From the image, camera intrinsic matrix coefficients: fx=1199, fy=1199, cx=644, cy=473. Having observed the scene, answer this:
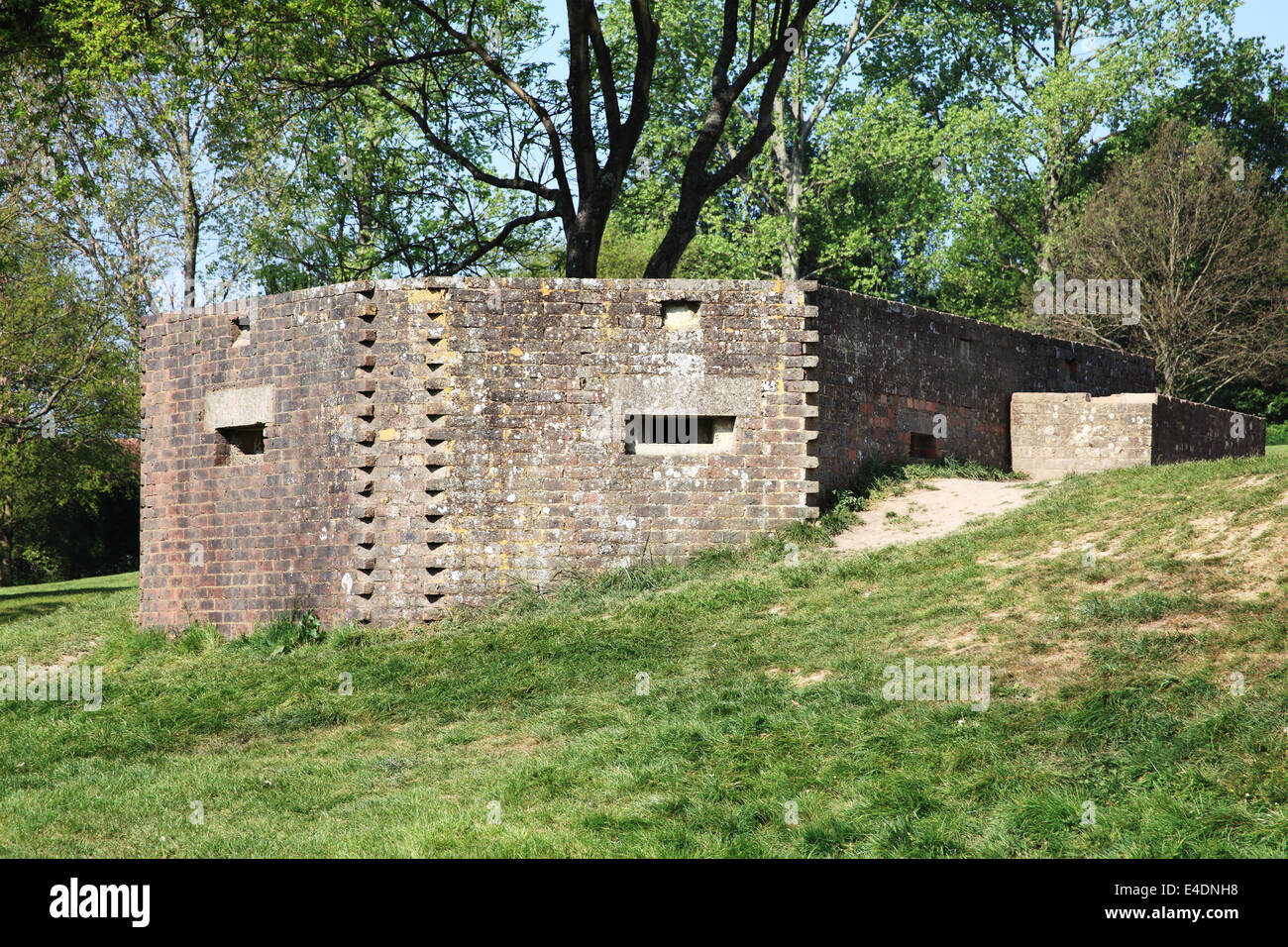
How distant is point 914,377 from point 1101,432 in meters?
2.87

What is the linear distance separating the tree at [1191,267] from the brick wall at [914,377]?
9316 millimetres

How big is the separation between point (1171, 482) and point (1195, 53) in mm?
25422

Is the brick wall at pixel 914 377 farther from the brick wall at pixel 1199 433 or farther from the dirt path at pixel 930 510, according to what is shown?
the brick wall at pixel 1199 433

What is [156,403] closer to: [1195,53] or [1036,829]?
[1036,829]

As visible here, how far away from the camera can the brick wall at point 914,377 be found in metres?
14.8

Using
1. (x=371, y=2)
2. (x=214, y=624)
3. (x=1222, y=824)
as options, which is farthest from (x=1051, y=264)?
(x=1222, y=824)

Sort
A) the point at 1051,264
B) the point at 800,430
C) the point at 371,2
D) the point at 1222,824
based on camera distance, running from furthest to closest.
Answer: the point at 1051,264 → the point at 371,2 → the point at 800,430 → the point at 1222,824

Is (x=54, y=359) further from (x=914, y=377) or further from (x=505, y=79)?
(x=914, y=377)

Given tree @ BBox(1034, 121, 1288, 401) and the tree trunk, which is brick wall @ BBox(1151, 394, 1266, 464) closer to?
tree @ BBox(1034, 121, 1288, 401)

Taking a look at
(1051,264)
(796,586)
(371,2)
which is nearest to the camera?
(796,586)

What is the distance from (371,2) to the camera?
61.7ft

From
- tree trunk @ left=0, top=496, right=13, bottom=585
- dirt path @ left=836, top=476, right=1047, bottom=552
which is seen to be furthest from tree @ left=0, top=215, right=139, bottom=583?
dirt path @ left=836, top=476, right=1047, bottom=552

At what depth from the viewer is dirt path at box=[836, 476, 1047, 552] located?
44.1 feet

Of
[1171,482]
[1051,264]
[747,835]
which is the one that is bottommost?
[747,835]
